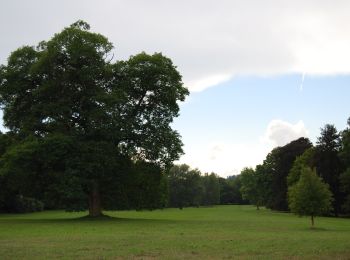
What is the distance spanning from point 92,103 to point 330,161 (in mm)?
44223

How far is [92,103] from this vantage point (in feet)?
151

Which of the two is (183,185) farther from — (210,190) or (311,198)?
(311,198)

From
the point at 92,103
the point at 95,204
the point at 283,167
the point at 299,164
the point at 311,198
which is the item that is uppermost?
the point at 92,103

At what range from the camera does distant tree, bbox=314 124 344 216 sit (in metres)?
75.7

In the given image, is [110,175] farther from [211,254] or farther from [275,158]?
[275,158]

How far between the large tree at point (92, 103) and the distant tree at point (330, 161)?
35.3 m

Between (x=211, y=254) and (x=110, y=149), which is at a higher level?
(x=110, y=149)

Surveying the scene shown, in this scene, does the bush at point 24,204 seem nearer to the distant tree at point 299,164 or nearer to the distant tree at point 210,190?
the distant tree at point 299,164

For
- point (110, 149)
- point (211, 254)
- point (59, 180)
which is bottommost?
point (211, 254)

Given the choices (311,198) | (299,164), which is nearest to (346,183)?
(299,164)

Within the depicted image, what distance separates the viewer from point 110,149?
44250mm

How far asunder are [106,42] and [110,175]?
12.8 m

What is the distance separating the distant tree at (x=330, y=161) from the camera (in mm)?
75688

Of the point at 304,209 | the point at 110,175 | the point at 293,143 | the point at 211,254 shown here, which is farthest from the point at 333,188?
the point at 211,254
